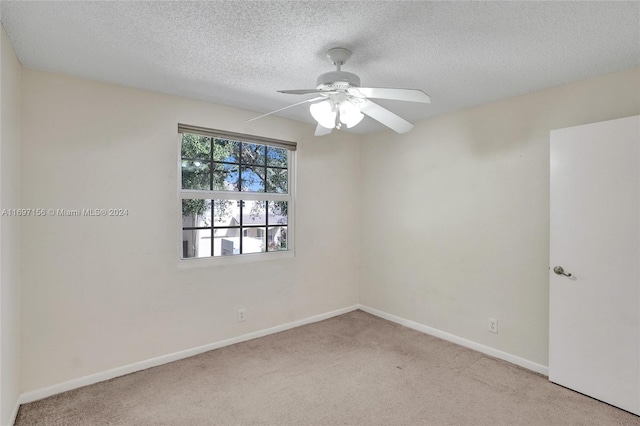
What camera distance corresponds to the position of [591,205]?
237 cm

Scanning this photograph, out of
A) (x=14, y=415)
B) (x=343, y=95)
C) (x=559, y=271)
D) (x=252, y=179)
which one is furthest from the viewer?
(x=252, y=179)

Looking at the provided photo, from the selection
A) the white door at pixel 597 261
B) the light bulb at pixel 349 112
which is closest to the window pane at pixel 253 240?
the light bulb at pixel 349 112

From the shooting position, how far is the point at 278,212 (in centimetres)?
371

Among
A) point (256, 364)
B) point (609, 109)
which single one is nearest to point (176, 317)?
point (256, 364)

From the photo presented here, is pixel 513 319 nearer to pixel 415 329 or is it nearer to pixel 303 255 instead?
pixel 415 329

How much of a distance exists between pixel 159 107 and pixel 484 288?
10.9 ft

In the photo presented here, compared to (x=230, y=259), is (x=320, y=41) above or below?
above

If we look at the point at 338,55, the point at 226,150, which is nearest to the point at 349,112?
the point at 338,55

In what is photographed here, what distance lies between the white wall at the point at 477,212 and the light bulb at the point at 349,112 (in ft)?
5.48

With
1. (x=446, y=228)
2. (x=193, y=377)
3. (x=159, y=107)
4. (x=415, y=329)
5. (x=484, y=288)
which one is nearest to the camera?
(x=193, y=377)

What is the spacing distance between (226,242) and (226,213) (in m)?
0.29

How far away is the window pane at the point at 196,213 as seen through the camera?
3.07 meters

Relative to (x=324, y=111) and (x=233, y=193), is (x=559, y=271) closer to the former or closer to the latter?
(x=324, y=111)

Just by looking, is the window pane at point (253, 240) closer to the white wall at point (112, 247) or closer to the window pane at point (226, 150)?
the white wall at point (112, 247)
